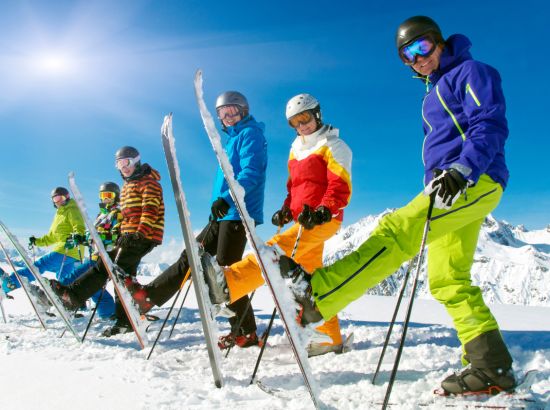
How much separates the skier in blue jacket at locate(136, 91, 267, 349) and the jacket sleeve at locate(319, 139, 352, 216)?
2.76 feet

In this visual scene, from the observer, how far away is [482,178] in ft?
7.76

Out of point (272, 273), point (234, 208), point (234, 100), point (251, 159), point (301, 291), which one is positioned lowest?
point (301, 291)

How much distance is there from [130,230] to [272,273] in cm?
360

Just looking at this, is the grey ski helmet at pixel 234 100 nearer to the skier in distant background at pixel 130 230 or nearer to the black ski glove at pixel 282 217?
the black ski glove at pixel 282 217

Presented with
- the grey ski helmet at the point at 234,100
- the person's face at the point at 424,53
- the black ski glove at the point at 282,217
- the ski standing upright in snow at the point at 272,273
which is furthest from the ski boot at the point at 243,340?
the person's face at the point at 424,53

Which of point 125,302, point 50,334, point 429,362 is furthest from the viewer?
point 50,334

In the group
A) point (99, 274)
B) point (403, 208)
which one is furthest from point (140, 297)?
point (403, 208)

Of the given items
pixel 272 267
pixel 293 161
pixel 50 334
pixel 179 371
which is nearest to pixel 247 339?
pixel 179 371

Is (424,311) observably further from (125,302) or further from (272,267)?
(272,267)

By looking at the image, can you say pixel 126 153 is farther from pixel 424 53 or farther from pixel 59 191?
pixel 424 53

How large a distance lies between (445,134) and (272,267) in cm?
149

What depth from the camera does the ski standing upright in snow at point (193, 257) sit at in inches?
98.7

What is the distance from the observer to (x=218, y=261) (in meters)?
4.08

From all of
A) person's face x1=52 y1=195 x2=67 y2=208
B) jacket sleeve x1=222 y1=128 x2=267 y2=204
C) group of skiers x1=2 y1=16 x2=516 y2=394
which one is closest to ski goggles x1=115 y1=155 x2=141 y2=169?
group of skiers x1=2 y1=16 x2=516 y2=394
